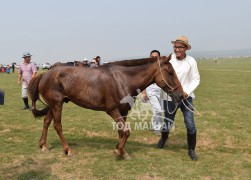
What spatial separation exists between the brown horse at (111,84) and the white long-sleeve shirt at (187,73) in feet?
1.03

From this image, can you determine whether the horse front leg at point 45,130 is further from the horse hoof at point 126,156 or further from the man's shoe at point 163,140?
the man's shoe at point 163,140

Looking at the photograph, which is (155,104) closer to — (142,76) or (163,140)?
(163,140)

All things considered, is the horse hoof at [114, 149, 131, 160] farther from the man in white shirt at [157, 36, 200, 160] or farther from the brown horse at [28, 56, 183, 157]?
the man in white shirt at [157, 36, 200, 160]

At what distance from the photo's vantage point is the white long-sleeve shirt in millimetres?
5767

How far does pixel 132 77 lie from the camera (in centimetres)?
574

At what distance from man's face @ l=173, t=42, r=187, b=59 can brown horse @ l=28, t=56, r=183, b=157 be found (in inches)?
13.2

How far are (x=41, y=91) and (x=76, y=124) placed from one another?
319 centimetres

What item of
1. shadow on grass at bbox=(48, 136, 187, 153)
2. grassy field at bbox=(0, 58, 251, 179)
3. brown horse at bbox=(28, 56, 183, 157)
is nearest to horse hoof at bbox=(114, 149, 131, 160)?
brown horse at bbox=(28, 56, 183, 157)

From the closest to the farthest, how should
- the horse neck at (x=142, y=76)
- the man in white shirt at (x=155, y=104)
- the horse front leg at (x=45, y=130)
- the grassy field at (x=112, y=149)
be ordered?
1. the grassy field at (x=112, y=149)
2. the horse neck at (x=142, y=76)
3. the horse front leg at (x=45, y=130)
4. the man in white shirt at (x=155, y=104)

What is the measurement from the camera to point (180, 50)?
5727mm

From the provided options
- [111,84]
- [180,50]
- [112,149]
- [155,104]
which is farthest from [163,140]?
[180,50]

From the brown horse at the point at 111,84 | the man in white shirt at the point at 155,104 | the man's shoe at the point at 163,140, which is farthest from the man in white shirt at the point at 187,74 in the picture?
the man in white shirt at the point at 155,104

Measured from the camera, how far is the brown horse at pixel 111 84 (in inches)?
220

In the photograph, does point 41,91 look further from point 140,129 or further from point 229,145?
point 229,145
